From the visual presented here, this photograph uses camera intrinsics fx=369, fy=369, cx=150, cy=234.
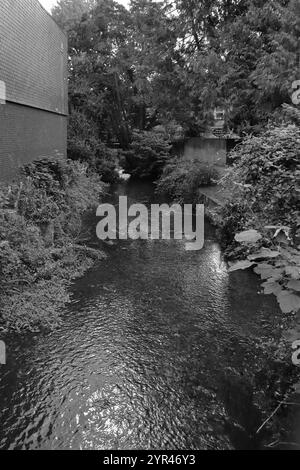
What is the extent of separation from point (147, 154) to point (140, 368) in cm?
1670

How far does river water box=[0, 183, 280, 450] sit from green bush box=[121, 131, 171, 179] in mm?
14106

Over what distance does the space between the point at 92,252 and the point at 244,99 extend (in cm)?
799

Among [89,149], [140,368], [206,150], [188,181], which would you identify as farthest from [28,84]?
[206,150]

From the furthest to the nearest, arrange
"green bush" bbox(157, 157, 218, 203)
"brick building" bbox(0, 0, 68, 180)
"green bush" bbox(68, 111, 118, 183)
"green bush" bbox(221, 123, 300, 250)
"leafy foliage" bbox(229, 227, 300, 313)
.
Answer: "green bush" bbox(68, 111, 118, 183) < "green bush" bbox(157, 157, 218, 203) < "brick building" bbox(0, 0, 68, 180) < "green bush" bbox(221, 123, 300, 250) < "leafy foliage" bbox(229, 227, 300, 313)

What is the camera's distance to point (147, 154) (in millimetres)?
19516

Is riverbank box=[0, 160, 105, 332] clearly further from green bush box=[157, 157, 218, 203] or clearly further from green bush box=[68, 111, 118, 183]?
green bush box=[68, 111, 118, 183]

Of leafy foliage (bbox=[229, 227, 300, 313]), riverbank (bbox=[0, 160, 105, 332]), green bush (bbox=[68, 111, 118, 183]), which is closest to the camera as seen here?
leafy foliage (bbox=[229, 227, 300, 313])

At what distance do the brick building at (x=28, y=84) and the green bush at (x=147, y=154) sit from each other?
264 inches

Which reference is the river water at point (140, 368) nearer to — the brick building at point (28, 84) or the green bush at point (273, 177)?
the green bush at point (273, 177)

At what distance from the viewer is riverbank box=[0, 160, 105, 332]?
455 cm

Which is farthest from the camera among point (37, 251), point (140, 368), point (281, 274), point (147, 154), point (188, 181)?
point (147, 154)

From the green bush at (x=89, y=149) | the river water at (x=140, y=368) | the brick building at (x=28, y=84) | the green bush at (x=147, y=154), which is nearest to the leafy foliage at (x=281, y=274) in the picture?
the river water at (x=140, y=368)

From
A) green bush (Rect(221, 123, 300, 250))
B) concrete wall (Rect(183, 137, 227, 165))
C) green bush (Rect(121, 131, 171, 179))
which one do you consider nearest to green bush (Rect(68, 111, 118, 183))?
green bush (Rect(121, 131, 171, 179))

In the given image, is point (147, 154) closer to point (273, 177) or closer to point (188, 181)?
point (188, 181)
